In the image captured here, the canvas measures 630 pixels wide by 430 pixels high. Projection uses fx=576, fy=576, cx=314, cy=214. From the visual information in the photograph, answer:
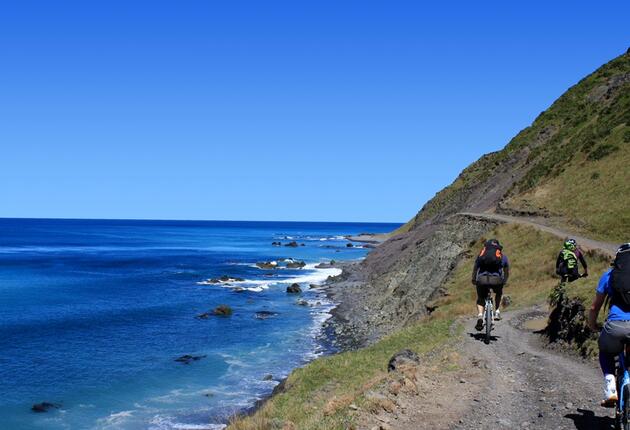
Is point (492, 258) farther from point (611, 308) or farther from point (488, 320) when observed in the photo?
point (611, 308)

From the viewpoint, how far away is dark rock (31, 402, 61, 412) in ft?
91.0

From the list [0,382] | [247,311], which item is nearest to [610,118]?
[247,311]

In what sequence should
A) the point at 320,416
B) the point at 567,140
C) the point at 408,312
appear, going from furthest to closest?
the point at 567,140 < the point at 408,312 < the point at 320,416

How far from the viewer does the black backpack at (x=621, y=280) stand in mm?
7570

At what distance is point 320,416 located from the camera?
1114cm

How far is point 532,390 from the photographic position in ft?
38.2

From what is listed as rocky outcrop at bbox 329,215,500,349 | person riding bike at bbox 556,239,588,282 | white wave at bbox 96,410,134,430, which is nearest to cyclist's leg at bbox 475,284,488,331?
person riding bike at bbox 556,239,588,282

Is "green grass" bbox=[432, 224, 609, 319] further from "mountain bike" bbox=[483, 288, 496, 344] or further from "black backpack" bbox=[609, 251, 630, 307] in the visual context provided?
"black backpack" bbox=[609, 251, 630, 307]

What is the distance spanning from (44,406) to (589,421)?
26331 millimetres

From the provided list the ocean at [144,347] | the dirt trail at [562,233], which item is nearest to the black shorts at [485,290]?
the dirt trail at [562,233]

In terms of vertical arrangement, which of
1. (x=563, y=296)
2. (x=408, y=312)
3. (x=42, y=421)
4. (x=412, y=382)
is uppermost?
(x=563, y=296)

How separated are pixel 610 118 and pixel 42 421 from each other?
2046 inches

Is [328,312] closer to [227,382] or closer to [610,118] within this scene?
[227,382]

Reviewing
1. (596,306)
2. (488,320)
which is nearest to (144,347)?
(488,320)
